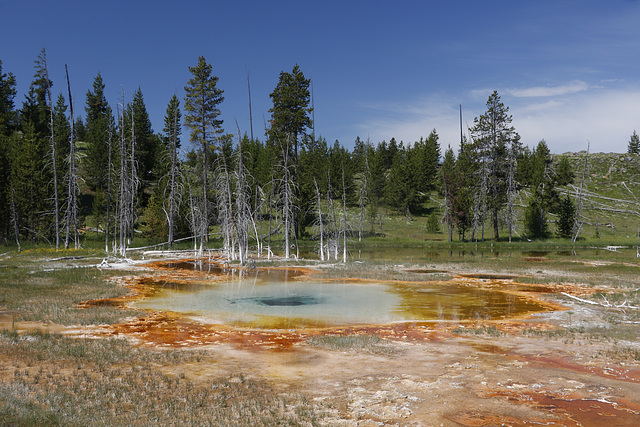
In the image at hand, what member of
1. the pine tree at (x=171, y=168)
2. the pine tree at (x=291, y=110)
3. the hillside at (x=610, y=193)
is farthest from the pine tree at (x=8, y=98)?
the hillside at (x=610, y=193)

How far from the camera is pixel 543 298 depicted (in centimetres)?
2158

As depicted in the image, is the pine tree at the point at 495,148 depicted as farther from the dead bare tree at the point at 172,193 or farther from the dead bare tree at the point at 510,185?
the dead bare tree at the point at 172,193

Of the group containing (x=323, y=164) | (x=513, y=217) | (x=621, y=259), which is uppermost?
(x=323, y=164)

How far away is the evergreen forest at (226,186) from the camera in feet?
133

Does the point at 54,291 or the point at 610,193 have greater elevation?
the point at 610,193

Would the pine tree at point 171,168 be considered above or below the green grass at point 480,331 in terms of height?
above

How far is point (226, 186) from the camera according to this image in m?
37.1

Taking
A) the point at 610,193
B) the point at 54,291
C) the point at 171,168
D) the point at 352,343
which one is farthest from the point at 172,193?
the point at 610,193

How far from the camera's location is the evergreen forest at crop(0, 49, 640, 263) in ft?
133

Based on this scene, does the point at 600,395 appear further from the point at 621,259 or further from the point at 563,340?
the point at 621,259

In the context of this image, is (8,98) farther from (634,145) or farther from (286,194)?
(634,145)

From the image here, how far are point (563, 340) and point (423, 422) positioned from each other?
8226 mm

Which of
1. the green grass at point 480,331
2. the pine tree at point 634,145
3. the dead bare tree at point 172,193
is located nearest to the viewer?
the green grass at point 480,331

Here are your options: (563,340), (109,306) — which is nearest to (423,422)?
(563,340)
